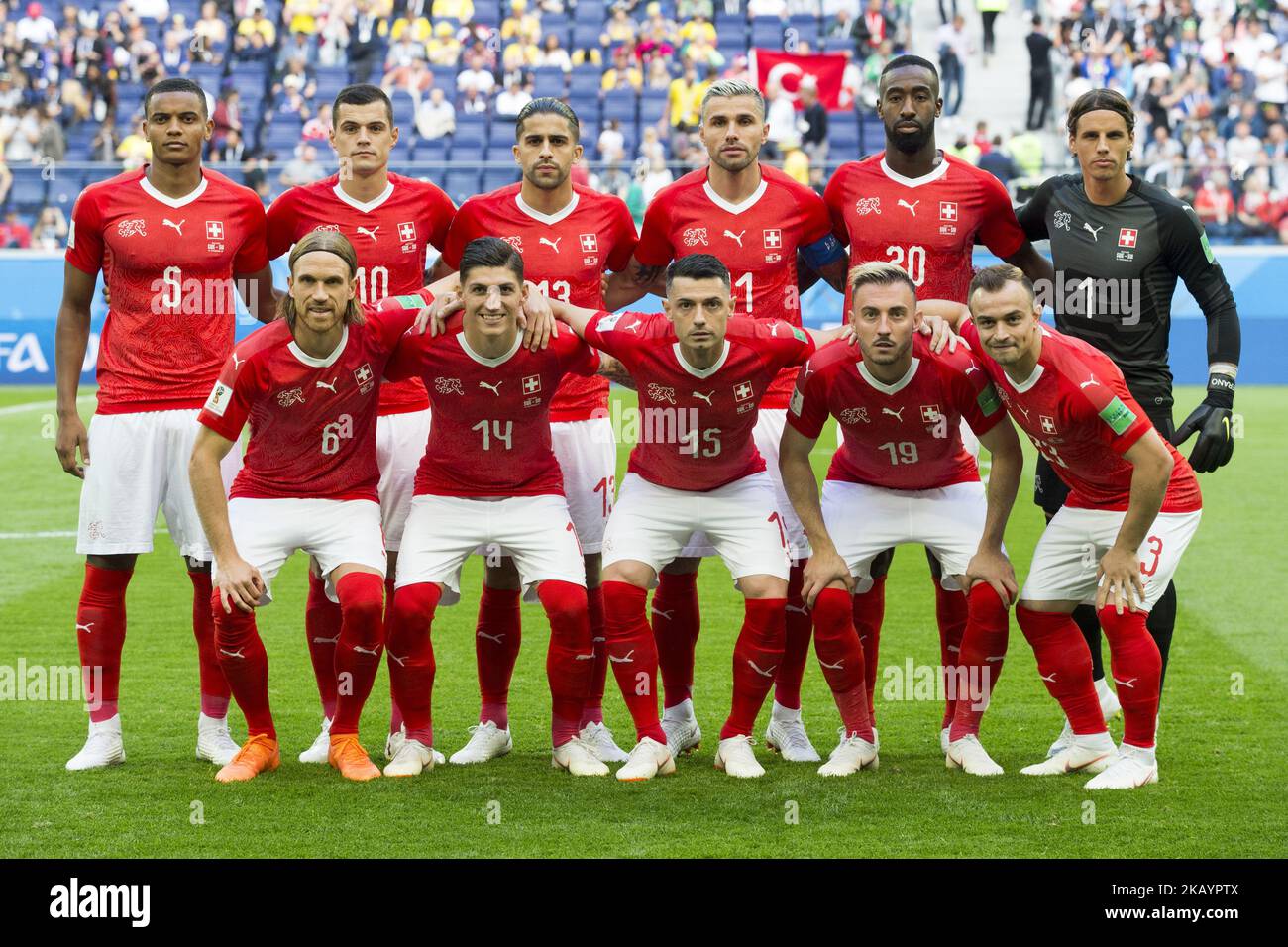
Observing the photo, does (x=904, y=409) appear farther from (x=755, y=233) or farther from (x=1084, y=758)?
(x=1084, y=758)

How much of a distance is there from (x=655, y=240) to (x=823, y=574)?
1.55 m

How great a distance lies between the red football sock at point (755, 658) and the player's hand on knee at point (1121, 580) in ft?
3.66

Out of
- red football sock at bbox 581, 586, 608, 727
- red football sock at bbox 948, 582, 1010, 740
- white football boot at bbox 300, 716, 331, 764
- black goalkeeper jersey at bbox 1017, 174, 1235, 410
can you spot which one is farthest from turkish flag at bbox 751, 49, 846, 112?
white football boot at bbox 300, 716, 331, 764

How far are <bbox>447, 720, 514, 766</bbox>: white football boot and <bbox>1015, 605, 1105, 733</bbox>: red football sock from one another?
1969 millimetres

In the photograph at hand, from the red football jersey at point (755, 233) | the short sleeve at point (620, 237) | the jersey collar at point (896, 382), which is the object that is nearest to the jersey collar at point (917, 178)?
the red football jersey at point (755, 233)

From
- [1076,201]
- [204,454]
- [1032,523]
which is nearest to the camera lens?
[204,454]

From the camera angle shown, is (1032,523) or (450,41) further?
(450,41)

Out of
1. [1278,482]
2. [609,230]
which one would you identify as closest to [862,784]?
[609,230]

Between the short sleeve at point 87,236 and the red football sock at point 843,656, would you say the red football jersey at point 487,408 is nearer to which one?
the red football sock at point 843,656

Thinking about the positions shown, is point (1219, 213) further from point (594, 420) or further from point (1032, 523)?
point (594, 420)

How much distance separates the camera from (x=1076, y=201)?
656 cm

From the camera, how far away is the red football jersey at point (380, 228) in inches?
259

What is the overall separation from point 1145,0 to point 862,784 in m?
22.1

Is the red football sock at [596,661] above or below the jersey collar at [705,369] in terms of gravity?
below
